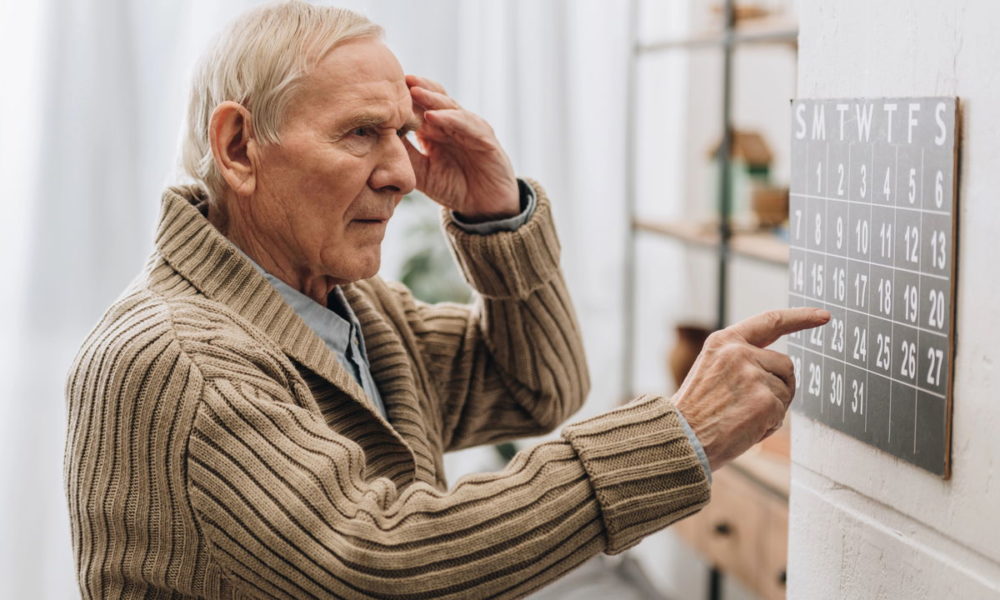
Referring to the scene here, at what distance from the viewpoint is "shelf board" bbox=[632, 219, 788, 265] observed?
2201 mm

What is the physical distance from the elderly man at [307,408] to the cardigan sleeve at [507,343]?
28 mm

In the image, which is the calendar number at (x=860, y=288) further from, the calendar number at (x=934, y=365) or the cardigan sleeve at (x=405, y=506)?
the cardigan sleeve at (x=405, y=506)

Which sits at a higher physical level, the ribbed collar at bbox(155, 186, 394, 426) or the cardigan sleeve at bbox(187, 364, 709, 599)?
the ribbed collar at bbox(155, 186, 394, 426)

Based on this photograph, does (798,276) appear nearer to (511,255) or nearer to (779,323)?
(779,323)

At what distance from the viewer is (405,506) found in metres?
0.93

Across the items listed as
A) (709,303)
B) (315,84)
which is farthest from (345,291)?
(709,303)

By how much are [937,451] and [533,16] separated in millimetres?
2072

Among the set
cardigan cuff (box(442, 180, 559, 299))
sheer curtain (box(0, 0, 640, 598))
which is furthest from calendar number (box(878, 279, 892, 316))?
sheer curtain (box(0, 0, 640, 598))

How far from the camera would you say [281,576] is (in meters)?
0.89

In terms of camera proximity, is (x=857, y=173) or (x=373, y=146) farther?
(x=373, y=146)

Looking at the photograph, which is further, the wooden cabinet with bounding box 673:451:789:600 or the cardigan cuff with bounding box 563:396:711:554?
the wooden cabinet with bounding box 673:451:789:600

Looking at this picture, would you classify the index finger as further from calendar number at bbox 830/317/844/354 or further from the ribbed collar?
the ribbed collar

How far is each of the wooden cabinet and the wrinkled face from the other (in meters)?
1.22

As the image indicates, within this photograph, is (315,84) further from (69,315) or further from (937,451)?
(69,315)
